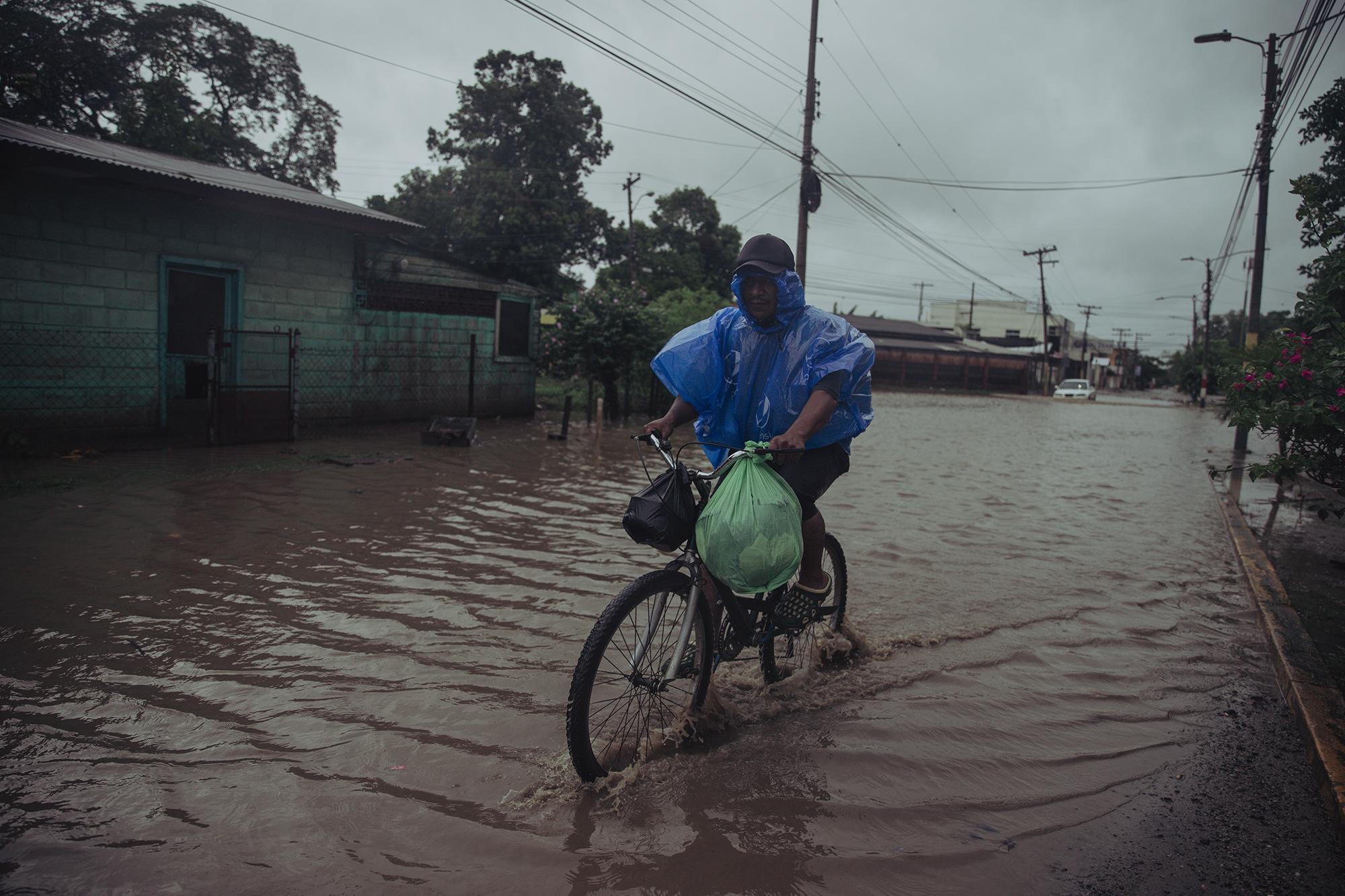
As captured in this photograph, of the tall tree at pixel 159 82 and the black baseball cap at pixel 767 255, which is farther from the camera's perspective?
the tall tree at pixel 159 82

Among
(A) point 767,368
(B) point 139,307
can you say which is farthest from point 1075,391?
(A) point 767,368

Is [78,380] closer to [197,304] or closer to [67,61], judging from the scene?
[197,304]

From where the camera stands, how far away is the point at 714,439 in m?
3.58

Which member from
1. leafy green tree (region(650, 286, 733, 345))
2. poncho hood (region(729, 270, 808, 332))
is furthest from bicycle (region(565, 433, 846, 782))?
leafy green tree (region(650, 286, 733, 345))

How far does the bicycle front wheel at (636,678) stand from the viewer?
103 inches

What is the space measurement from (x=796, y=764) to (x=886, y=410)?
2454cm

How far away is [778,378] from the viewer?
3.33 meters

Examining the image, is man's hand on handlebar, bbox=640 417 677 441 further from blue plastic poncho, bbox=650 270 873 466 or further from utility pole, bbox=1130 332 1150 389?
utility pole, bbox=1130 332 1150 389

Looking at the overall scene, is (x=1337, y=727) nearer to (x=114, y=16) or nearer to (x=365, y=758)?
(x=365, y=758)

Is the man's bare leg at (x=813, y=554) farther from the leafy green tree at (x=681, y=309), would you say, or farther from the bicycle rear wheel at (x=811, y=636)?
the leafy green tree at (x=681, y=309)

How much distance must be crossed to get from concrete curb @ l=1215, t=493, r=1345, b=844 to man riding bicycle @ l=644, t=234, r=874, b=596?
1.92m

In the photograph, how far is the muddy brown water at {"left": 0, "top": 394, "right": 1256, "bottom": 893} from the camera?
2.38m

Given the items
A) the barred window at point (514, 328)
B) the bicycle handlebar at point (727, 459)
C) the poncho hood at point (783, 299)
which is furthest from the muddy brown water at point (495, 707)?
the barred window at point (514, 328)

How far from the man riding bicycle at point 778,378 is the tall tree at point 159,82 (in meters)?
21.6
